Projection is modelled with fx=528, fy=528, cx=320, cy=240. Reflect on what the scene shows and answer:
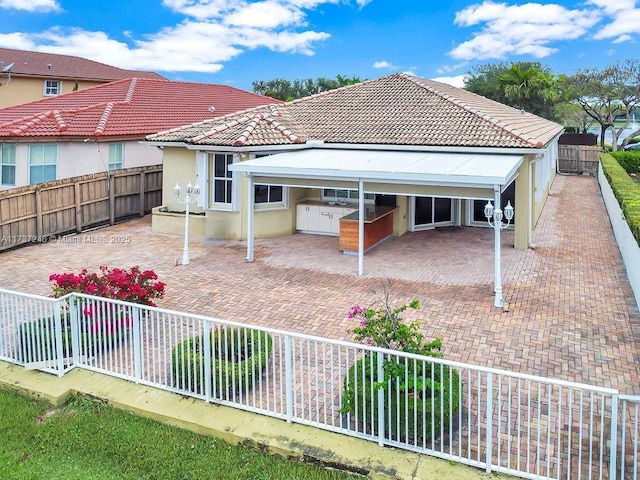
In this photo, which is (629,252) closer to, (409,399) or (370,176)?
(370,176)

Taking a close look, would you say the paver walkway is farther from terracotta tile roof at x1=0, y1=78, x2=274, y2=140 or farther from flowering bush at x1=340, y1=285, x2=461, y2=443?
terracotta tile roof at x1=0, y1=78, x2=274, y2=140

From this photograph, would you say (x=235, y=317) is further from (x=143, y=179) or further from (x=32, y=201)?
(x=143, y=179)

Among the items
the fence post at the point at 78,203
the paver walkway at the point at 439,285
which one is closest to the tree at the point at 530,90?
the paver walkway at the point at 439,285

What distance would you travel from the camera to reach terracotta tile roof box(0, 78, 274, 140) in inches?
857

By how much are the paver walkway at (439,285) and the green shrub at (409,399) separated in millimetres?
2706

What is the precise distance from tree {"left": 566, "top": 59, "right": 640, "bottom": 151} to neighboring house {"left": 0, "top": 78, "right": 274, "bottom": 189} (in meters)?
37.2

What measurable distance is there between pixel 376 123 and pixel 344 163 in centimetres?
541

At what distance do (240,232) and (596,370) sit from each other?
499 inches

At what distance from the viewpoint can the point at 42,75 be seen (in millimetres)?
40250

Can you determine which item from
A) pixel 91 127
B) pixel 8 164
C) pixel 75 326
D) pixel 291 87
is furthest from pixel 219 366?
pixel 291 87

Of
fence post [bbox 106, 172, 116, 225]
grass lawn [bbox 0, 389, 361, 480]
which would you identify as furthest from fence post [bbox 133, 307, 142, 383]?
fence post [bbox 106, 172, 116, 225]

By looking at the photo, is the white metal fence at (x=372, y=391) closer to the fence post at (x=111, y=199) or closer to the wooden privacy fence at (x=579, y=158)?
the fence post at (x=111, y=199)

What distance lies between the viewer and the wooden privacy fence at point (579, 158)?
40.2 meters

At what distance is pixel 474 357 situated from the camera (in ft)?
30.4
